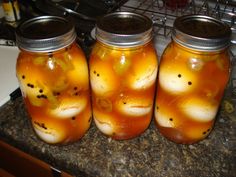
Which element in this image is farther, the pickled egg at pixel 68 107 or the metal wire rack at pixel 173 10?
the metal wire rack at pixel 173 10

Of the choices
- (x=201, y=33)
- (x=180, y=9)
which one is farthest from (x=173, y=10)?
(x=201, y=33)

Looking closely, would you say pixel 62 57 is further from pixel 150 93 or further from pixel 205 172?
pixel 205 172

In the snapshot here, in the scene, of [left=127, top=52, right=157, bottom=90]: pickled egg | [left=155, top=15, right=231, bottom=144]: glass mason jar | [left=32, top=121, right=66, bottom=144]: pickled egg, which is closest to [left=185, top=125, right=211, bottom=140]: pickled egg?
[left=155, top=15, right=231, bottom=144]: glass mason jar

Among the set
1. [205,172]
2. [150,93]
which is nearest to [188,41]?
[150,93]

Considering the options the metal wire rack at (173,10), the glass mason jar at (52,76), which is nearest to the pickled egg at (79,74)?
the glass mason jar at (52,76)

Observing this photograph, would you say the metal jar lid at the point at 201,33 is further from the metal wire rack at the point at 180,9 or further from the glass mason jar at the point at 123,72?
the metal wire rack at the point at 180,9
